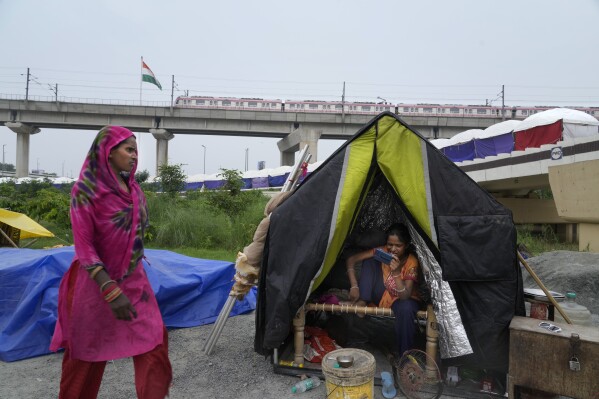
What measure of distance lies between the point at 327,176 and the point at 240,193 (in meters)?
12.1

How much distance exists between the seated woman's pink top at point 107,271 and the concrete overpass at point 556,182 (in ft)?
32.1

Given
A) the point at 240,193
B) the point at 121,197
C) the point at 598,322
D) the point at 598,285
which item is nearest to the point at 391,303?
the point at 121,197

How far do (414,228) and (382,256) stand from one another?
1.61ft

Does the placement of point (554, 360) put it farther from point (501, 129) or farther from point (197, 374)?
point (501, 129)

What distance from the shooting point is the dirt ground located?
321 cm

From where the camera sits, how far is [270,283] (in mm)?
3467

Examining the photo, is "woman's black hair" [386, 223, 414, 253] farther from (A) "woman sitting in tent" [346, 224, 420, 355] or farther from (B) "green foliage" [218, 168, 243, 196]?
(B) "green foliage" [218, 168, 243, 196]

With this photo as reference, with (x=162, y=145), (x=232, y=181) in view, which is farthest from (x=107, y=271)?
(x=162, y=145)

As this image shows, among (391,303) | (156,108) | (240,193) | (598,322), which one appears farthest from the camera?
(156,108)

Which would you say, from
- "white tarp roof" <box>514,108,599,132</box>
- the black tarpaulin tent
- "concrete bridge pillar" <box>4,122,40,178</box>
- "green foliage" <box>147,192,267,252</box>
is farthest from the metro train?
the black tarpaulin tent

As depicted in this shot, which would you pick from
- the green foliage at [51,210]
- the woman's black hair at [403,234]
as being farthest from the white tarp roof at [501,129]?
the green foliage at [51,210]

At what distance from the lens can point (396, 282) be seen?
3.81 m

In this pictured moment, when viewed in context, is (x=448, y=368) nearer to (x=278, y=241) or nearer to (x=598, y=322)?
(x=278, y=241)

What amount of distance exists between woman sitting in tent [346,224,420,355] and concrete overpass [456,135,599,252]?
7211mm
